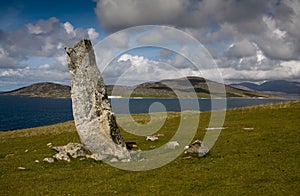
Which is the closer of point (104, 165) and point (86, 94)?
point (104, 165)

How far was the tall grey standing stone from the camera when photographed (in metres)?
Result: 29.9

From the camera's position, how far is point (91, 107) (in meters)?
30.4

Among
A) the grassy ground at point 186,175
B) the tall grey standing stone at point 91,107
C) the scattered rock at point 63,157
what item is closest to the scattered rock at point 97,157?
the tall grey standing stone at point 91,107

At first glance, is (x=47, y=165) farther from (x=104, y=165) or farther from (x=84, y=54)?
(x=84, y=54)

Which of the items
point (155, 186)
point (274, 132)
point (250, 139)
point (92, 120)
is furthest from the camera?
point (274, 132)

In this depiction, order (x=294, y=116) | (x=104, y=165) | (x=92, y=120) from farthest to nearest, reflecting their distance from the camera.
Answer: (x=294, y=116), (x=92, y=120), (x=104, y=165)

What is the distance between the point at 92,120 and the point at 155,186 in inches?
476

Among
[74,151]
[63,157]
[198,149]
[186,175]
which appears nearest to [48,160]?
[63,157]

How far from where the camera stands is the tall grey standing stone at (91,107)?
2988cm

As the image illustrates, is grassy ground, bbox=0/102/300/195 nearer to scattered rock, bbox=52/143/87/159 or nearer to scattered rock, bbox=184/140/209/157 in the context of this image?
scattered rock, bbox=184/140/209/157

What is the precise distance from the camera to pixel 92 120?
99.1ft

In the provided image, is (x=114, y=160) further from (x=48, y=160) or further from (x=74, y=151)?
(x=48, y=160)

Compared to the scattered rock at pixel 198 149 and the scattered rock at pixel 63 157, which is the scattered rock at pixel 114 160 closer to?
the scattered rock at pixel 63 157

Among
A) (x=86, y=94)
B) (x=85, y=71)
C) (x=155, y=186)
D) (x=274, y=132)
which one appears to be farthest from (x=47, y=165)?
(x=274, y=132)
